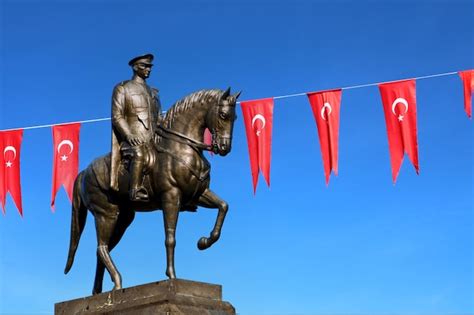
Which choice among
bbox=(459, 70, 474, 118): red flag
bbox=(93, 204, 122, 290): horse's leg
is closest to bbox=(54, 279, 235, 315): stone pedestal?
bbox=(93, 204, 122, 290): horse's leg

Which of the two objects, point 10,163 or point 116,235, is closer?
point 116,235

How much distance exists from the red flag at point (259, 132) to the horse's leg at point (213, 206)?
3.35m

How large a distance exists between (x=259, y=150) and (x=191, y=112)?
3527 millimetres

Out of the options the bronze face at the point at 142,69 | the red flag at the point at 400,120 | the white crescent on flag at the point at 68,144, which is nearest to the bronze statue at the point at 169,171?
the bronze face at the point at 142,69

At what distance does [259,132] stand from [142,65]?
132 inches

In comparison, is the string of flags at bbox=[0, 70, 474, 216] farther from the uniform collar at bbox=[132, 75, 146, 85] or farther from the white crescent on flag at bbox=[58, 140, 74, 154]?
the uniform collar at bbox=[132, 75, 146, 85]

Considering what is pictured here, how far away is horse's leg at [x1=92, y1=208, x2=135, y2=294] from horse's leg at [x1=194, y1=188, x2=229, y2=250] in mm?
1271

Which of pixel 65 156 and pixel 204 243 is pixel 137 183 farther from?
pixel 65 156

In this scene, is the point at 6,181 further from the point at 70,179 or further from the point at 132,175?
the point at 132,175

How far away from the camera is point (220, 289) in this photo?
10945 mm

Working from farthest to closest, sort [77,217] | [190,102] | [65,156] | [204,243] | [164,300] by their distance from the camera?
[65,156] < [77,217] < [190,102] < [204,243] < [164,300]

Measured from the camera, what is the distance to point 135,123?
1161 cm


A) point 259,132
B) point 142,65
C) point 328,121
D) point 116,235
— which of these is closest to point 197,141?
point 142,65

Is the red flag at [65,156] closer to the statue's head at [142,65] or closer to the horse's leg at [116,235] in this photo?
the horse's leg at [116,235]
